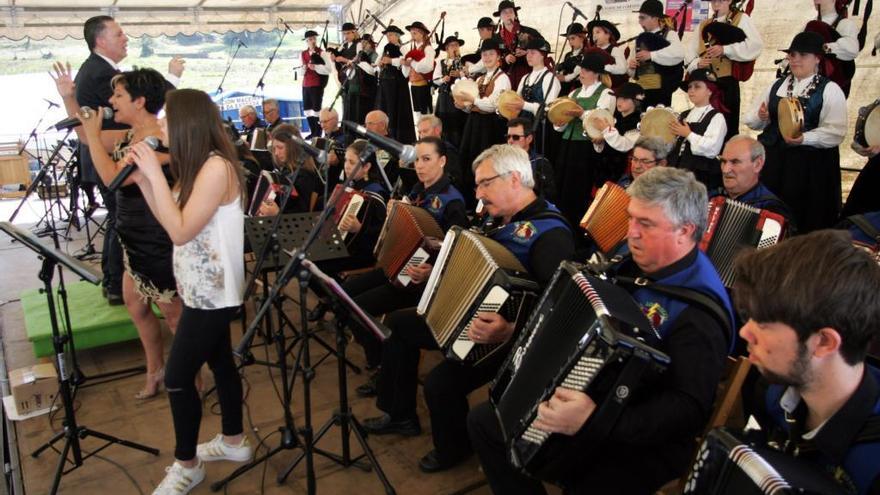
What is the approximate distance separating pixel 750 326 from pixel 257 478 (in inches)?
95.7

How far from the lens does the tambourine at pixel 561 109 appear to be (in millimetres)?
5875

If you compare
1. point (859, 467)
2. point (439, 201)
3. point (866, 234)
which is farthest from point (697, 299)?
point (439, 201)

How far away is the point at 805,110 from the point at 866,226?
162 centimetres

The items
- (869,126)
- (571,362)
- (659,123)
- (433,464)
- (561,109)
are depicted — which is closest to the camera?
(571,362)

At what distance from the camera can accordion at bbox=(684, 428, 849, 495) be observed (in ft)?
4.00

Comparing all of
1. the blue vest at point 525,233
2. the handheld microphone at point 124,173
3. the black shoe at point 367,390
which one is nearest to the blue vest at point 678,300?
the blue vest at point 525,233

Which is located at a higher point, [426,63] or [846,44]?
[846,44]

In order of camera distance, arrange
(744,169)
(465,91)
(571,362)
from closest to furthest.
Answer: (571,362), (744,169), (465,91)

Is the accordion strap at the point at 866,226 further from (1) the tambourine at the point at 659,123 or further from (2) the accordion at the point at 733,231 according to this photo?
(1) the tambourine at the point at 659,123

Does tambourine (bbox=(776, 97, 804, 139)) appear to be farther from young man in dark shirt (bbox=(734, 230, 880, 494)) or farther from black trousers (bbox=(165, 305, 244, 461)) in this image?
black trousers (bbox=(165, 305, 244, 461))

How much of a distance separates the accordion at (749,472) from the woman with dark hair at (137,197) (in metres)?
2.62

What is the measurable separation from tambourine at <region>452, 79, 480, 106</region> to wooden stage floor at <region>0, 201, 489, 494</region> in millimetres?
3842

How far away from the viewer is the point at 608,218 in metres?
4.02

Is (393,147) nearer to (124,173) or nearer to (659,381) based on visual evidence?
(124,173)
